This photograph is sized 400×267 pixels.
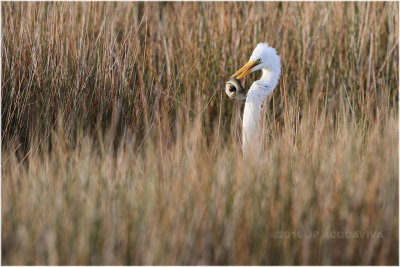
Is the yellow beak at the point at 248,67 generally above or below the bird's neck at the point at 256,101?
above

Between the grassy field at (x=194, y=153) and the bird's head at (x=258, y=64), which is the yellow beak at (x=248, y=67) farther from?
the grassy field at (x=194, y=153)

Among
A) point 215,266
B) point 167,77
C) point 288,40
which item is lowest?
point 215,266

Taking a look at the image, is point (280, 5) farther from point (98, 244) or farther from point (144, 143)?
point (98, 244)

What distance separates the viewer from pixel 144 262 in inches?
68.6

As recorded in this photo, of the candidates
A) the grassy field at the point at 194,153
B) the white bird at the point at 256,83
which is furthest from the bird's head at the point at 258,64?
the grassy field at the point at 194,153

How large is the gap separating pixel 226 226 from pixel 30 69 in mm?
1799

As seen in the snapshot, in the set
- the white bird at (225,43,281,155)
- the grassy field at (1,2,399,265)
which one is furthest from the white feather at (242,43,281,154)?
the grassy field at (1,2,399,265)

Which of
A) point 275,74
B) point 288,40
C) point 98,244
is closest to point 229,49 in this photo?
point 288,40

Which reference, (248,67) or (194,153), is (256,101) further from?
(194,153)

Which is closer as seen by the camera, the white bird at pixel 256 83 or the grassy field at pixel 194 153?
the grassy field at pixel 194 153

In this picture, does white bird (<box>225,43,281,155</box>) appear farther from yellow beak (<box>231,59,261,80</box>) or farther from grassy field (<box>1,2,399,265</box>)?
grassy field (<box>1,2,399,265</box>)

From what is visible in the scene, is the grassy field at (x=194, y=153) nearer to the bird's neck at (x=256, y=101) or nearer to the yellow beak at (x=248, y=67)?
the bird's neck at (x=256, y=101)

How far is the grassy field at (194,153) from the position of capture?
6.01 ft

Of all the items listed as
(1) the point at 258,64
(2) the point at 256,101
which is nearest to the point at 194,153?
(2) the point at 256,101
